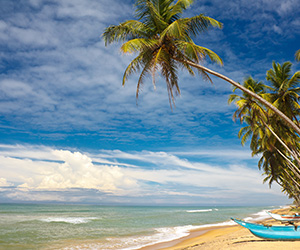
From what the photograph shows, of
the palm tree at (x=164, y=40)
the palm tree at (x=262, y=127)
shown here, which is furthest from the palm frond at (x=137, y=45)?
the palm tree at (x=262, y=127)

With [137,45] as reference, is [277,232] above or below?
below

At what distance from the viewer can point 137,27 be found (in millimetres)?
10281

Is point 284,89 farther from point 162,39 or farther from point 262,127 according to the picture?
point 162,39

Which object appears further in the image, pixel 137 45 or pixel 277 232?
pixel 277 232

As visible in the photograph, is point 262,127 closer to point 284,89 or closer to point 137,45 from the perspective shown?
point 284,89

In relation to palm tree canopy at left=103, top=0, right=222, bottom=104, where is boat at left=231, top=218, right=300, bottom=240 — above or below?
below

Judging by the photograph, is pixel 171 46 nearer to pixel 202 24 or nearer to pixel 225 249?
pixel 202 24

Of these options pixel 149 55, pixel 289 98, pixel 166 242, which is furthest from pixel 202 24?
pixel 166 242

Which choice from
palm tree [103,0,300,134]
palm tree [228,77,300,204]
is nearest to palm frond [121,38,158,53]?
palm tree [103,0,300,134]

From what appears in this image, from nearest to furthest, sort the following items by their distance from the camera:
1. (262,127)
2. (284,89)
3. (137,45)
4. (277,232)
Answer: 1. (137,45)
2. (277,232)
3. (284,89)
4. (262,127)

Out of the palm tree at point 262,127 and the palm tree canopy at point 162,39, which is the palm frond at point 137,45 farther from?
the palm tree at point 262,127

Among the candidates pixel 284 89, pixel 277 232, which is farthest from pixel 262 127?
pixel 277 232

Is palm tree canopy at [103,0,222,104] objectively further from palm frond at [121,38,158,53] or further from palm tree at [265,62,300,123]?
palm tree at [265,62,300,123]

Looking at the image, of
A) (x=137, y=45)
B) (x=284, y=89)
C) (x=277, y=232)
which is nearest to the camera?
(x=137, y=45)
